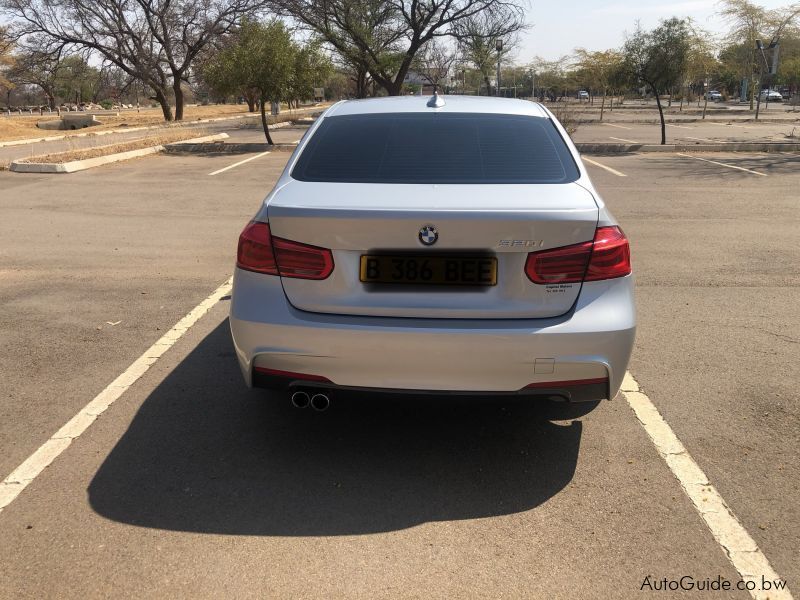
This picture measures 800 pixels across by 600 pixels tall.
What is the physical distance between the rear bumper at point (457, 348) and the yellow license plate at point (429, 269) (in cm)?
17

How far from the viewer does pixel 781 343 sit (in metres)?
4.73

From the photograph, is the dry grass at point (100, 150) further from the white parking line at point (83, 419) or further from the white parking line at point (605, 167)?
the white parking line at point (83, 419)

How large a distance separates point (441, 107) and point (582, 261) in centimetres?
151

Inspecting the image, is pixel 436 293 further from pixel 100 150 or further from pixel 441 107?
pixel 100 150

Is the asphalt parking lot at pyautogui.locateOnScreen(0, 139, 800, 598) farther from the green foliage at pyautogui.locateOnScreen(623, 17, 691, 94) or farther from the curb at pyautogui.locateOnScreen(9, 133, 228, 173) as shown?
A: the green foliage at pyautogui.locateOnScreen(623, 17, 691, 94)

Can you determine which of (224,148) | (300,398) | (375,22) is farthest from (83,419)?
(375,22)

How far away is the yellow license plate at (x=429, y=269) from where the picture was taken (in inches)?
110

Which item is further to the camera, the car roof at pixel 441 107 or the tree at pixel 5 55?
the tree at pixel 5 55

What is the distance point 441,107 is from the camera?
12.8 feet

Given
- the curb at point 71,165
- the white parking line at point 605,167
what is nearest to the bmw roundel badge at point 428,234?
the white parking line at point 605,167

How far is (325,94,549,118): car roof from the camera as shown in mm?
3863

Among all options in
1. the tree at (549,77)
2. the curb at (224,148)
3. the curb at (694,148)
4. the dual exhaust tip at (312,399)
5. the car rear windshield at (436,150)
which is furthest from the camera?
the tree at (549,77)

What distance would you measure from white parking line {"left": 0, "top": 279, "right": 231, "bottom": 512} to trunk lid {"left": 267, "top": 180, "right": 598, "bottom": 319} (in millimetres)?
1478

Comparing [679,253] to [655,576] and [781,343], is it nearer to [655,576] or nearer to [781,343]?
[781,343]
